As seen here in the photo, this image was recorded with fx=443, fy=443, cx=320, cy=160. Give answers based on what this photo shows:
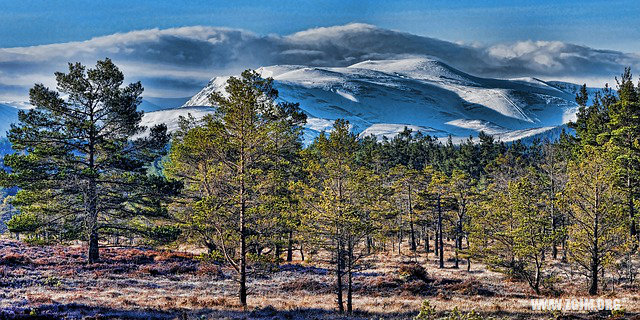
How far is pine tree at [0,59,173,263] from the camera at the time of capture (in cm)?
2941


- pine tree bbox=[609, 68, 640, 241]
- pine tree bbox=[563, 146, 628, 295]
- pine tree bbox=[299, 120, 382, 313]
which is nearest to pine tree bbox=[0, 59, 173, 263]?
pine tree bbox=[299, 120, 382, 313]

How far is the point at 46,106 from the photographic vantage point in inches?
1176

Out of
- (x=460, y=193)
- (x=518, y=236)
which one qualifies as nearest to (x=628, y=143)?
(x=460, y=193)

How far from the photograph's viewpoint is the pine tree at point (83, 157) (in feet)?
96.5

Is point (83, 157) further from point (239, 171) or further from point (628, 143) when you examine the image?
point (628, 143)

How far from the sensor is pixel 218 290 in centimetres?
2806

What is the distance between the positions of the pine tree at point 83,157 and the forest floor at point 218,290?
11.1ft

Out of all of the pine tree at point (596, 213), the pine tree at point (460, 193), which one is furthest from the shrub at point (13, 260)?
the pine tree at point (596, 213)

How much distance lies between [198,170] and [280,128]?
1402 cm

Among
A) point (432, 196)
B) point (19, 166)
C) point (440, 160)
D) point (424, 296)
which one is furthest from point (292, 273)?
point (440, 160)

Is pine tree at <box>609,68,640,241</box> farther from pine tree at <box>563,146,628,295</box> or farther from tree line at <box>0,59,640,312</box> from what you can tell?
pine tree at <box>563,146,628,295</box>

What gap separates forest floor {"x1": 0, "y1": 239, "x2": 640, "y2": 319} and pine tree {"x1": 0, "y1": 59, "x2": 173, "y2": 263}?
3.40 metres

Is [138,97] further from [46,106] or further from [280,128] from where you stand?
[280,128]

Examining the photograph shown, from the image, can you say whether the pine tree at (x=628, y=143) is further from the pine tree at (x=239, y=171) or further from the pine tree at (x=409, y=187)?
the pine tree at (x=239, y=171)
